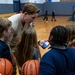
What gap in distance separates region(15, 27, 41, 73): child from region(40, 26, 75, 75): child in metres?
0.57

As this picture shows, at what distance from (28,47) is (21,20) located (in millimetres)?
575

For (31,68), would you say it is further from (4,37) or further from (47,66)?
(4,37)

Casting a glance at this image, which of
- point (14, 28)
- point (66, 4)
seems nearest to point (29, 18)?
point (14, 28)

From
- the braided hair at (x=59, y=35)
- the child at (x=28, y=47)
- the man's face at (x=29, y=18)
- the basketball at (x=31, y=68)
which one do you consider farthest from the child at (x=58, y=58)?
the man's face at (x=29, y=18)

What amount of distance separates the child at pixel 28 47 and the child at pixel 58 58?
568 millimetres

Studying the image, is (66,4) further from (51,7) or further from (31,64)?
(31,64)

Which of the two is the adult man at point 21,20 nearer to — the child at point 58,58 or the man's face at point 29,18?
the man's face at point 29,18

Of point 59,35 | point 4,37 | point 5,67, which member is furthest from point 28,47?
point 59,35

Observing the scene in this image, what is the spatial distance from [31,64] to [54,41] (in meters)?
0.42

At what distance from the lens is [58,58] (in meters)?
1.83

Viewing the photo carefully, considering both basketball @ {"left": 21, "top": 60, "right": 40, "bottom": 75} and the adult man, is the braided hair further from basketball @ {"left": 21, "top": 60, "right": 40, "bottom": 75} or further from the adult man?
the adult man

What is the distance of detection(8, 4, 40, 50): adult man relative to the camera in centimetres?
276

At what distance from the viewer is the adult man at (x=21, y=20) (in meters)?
2.76

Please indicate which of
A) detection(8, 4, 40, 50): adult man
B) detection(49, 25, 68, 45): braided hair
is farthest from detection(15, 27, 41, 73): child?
detection(49, 25, 68, 45): braided hair
